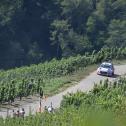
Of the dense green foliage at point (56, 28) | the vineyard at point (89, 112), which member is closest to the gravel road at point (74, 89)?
the vineyard at point (89, 112)

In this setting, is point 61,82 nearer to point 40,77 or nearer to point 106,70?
point 106,70

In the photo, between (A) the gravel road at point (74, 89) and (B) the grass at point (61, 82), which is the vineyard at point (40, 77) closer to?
(B) the grass at point (61, 82)

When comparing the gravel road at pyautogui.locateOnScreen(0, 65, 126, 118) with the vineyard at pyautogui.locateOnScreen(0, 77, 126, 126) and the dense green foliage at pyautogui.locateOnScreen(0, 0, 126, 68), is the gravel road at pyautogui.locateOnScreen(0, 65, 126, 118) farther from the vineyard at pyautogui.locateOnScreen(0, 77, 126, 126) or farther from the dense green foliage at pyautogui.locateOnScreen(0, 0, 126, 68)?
the dense green foliage at pyautogui.locateOnScreen(0, 0, 126, 68)

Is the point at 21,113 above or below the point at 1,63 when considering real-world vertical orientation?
above

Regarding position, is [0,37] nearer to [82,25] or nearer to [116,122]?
[82,25]

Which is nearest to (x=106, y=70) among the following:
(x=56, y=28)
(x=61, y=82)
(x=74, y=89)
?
(x=61, y=82)

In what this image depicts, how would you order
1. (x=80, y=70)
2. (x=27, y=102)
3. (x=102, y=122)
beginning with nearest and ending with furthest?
(x=102, y=122) → (x=27, y=102) → (x=80, y=70)

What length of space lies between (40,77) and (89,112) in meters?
30.4

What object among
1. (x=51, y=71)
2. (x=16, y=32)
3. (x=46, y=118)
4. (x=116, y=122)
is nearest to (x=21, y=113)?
(x=46, y=118)

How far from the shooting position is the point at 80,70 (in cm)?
3350

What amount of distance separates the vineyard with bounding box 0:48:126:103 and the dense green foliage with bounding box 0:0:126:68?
29.1 metres

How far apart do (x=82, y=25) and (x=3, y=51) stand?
10.0 metres

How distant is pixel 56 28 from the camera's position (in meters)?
71.4

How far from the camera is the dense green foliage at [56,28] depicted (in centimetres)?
6769
